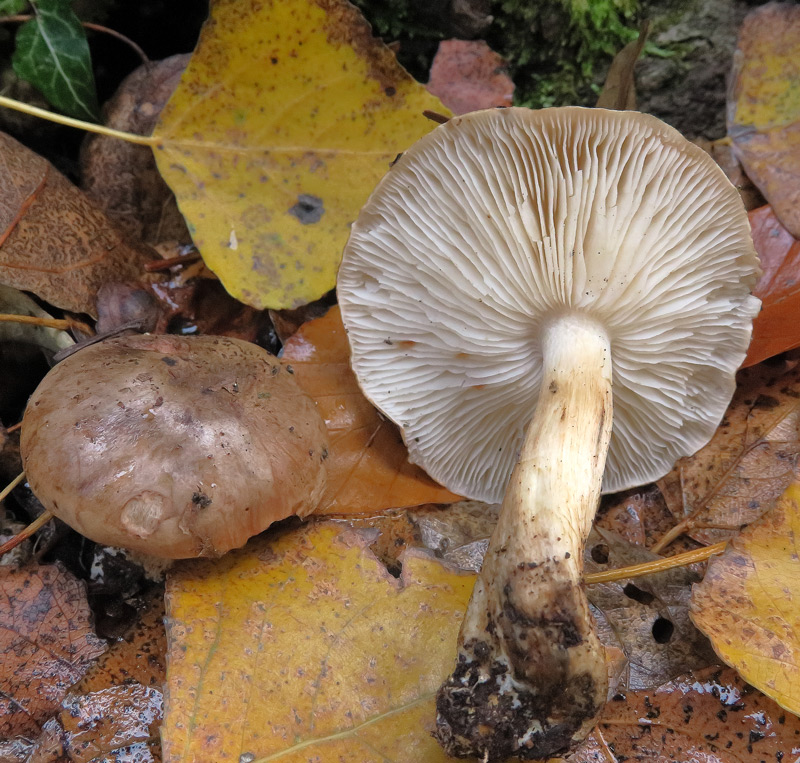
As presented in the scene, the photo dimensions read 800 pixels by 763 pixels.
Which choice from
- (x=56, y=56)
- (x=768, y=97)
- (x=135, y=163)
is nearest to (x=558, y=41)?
(x=768, y=97)

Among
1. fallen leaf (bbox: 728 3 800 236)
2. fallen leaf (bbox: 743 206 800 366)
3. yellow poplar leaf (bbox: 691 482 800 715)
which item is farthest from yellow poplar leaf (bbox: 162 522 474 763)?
fallen leaf (bbox: 728 3 800 236)

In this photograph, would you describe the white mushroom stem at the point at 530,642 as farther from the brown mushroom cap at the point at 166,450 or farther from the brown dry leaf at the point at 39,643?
the brown dry leaf at the point at 39,643

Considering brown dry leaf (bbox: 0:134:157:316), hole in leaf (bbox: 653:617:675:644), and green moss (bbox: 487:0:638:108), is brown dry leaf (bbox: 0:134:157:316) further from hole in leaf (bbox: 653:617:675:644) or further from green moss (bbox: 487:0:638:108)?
hole in leaf (bbox: 653:617:675:644)

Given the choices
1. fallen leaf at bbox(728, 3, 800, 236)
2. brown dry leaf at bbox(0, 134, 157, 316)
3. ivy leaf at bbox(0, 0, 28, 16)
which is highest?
fallen leaf at bbox(728, 3, 800, 236)

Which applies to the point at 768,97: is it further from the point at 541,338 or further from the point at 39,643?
the point at 39,643

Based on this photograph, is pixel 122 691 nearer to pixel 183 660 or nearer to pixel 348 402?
pixel 183 660

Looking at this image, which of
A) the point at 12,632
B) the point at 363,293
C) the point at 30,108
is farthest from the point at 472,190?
the point at 12,632
